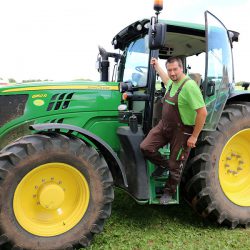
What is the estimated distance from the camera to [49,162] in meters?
3.48

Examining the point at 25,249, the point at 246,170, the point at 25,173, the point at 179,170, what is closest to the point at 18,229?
the point at 25,249

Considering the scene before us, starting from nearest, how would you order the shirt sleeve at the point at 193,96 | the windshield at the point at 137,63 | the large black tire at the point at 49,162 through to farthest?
the large black tire at the point at 49,162
the shirt sleeve at the point at 193,96
the windshield at the point at 137,63

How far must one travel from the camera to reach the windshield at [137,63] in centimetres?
431

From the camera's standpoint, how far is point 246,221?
4.38m

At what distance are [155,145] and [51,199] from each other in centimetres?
124

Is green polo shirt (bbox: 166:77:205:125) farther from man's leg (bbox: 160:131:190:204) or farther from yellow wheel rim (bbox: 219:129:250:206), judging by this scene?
yellow wheel rim (bbox: 219:129:250:206)

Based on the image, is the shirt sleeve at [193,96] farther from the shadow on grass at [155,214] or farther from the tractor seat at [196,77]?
the shadow on grass at [155,214]

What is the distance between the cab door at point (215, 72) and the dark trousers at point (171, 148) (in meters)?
0.39

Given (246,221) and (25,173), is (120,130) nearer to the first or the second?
(25,173)

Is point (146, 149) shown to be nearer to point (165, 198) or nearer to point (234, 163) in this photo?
point (165, 198)

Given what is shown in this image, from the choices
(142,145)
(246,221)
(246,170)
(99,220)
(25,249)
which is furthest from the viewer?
(246,170)

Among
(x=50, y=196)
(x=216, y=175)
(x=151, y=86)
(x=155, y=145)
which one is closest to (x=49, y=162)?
(x=50, y=196)

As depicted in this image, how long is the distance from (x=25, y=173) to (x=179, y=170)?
5.40 feet

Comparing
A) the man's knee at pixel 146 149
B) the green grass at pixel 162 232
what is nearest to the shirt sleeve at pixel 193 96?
the man's knee at pixel 146 149
